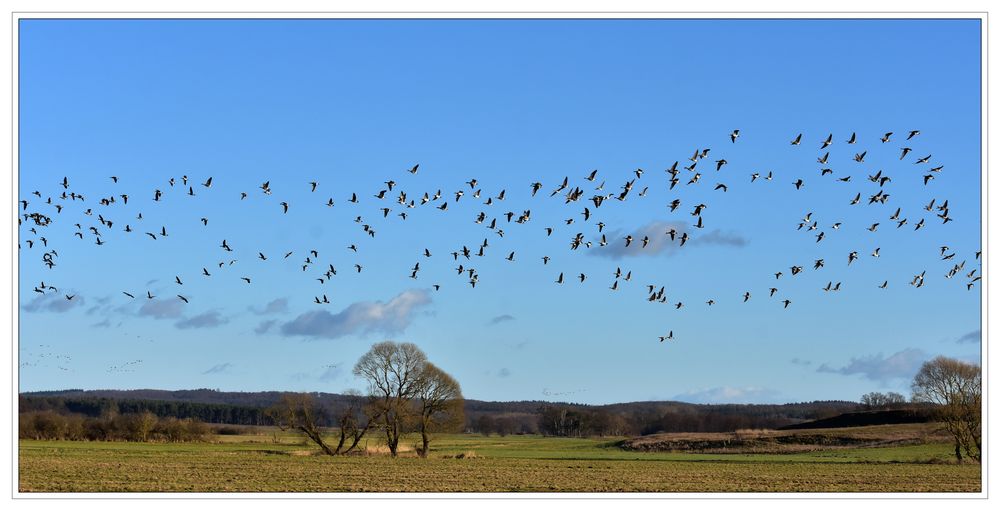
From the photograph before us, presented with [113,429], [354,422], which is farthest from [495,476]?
[113,429]

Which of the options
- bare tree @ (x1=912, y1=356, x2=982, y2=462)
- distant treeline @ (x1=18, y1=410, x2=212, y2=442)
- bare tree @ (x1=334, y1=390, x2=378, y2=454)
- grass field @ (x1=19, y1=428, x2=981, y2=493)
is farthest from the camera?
distant treeline @ (x1=18, y1=410, x2=212, y2=442)

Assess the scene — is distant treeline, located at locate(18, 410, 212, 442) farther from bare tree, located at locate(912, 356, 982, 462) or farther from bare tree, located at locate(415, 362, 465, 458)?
bare tree, located at locate(912, 356, 982, 462)

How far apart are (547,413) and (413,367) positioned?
81280mm

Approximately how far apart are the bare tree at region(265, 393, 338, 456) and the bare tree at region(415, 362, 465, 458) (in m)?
6.50

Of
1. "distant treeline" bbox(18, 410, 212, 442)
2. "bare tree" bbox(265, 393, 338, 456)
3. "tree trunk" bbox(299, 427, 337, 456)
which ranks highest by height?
"bare tree" bbox(265, 393, 338, 456)

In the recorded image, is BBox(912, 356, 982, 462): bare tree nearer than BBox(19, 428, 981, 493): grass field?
No

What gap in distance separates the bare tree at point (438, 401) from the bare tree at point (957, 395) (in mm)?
27678

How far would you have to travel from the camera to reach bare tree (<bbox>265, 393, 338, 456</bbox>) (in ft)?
216

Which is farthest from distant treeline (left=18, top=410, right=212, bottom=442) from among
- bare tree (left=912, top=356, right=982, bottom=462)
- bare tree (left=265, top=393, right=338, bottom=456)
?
bare tree (left=912, top=356, right=982, bottom=462)

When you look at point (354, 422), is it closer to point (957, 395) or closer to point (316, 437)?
point (316, 437)

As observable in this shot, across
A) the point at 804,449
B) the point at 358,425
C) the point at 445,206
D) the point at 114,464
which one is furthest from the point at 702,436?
the point at 445,206

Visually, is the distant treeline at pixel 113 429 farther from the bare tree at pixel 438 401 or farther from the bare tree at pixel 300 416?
the bare tree at pixel 438 401
